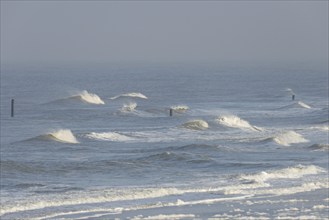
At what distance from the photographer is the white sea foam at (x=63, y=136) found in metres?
54.1

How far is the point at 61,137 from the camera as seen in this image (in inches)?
2154

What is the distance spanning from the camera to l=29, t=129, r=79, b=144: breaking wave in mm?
54053

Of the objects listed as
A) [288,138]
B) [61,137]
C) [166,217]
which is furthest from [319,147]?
[166,217]

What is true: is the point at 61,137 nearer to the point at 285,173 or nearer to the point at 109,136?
the point at 109,136

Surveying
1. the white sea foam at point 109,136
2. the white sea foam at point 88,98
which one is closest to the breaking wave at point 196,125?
the white sea foam at point 109,136

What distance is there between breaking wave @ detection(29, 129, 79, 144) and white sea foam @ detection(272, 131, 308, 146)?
32.6 feet

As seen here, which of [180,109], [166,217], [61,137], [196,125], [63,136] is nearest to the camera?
[166,217]

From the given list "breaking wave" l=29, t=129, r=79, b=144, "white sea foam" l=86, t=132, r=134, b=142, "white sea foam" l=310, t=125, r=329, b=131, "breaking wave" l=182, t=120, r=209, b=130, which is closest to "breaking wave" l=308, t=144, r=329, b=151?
"white sea foam" l=86, t=132, r=134, b=142

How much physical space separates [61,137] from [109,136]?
2.82 meters

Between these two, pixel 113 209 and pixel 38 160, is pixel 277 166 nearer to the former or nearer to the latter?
pixel 38 160

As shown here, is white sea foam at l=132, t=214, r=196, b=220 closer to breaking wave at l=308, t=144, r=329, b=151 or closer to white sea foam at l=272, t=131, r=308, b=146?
breaking wave at l=308, t=144, r=329, b=151

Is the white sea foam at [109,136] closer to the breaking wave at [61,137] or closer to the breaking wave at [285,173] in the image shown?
the breaking wave at [61,137]

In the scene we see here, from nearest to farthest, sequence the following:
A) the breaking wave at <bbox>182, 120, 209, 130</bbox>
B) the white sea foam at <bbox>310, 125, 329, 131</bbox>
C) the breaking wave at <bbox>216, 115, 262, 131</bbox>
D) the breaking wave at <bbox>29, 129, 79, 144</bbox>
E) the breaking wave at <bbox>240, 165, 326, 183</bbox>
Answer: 1. the breaking wave at <bbox>240, 165, 326, 183</bbox>
2. the breaking wave at <bbox>29, 129, 79, 144</bbox>
3. the white sea foam at <bbox>310, 125, 329, 131</bbox>
4. the breaking wave at <bbox>182, 120, 209, 130</bbox>
5. the breaking wave at <bbox>216, 115, 262, 131</bbox>

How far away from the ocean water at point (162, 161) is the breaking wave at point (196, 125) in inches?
2.3
